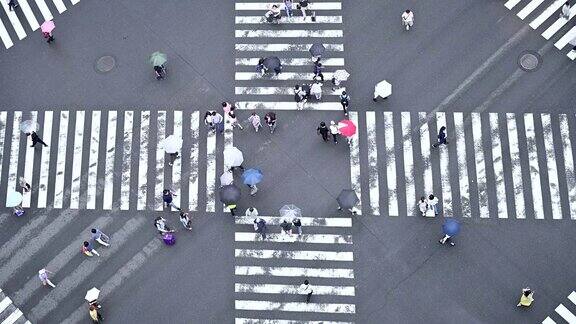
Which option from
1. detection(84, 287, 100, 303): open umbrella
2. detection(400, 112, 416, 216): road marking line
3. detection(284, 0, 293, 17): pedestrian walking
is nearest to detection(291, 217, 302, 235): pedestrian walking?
detection(400, 112, 416, 216): road marking line

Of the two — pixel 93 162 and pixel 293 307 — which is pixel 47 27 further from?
pixel 293 307

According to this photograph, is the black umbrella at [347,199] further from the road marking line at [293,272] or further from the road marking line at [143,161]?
the road marking line at [143,161]

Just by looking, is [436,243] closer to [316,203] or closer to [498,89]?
[316,203]

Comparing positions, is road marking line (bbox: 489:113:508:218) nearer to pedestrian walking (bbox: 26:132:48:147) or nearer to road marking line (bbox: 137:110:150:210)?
road marking line (bbox: 137:110:150:210)

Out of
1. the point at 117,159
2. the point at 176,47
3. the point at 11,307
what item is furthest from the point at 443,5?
the point at 11,307

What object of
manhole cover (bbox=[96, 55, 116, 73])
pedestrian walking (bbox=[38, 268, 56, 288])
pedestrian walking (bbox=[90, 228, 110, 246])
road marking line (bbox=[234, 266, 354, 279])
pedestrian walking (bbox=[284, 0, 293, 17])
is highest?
pedestrian walking (bbox=[284, 0, 293, 17])

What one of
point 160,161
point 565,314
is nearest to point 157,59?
point 160,161
